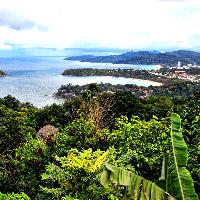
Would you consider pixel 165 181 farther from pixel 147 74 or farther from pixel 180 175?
pixel 147 74

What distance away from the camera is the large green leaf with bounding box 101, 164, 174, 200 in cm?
612

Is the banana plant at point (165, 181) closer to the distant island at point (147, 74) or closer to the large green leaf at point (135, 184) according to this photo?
the large green leaf at point (135, 184)

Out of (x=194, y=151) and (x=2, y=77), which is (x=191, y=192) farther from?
(x=2, y=77)

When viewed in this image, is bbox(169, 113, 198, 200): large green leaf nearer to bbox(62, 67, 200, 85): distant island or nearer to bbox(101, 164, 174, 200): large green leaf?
bbox(101, 164, 174, 200): large green leaf

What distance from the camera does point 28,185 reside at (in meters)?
14.1

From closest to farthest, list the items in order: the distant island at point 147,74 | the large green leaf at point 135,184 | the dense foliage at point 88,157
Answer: the large green leaf at point 135,184, the dense foliage at point 88,157, the distant island at point 147,74

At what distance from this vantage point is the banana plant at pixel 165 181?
6.14 metres

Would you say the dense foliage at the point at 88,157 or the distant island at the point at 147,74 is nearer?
the dense foliage at the point at 88,157

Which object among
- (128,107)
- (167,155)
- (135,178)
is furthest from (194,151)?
(128,107)

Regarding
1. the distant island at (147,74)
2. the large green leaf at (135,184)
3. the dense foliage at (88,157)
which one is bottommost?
the distant island at (147,74)

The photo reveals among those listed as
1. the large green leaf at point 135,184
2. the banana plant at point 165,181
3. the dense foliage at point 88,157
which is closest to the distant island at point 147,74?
the dense foliage at point 88,157

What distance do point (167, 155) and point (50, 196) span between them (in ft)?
19.3

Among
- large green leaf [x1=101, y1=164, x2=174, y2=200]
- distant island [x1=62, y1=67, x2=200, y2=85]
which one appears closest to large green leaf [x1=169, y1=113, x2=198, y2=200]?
large green leaf [x1=101, y1=164, x2=174, y2=200]

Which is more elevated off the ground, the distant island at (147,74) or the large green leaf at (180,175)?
the large green leaf at (180,175)
